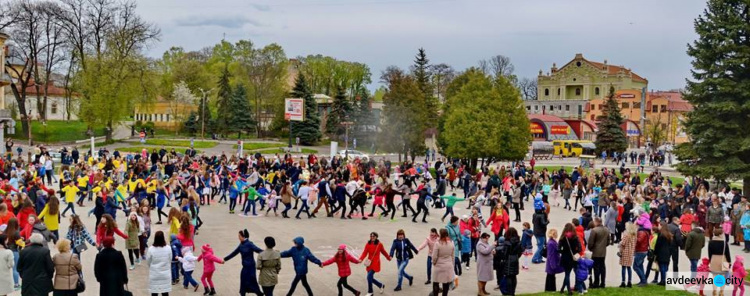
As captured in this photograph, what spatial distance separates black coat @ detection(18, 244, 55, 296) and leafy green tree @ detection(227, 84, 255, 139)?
6538cm

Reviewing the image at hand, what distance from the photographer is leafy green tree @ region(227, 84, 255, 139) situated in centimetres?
7500

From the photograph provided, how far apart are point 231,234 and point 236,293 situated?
22.5ft

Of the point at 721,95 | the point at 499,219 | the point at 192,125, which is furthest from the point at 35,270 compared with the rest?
the point at 192,125

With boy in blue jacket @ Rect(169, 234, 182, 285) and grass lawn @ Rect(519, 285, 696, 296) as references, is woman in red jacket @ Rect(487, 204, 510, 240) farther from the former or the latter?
boy in blue jacket @ Rect(169, 234, 182, 285)

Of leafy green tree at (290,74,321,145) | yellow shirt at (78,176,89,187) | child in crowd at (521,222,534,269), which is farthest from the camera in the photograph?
leafy green tree at (290,74,321,145)

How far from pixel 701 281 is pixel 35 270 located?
39.6 feet

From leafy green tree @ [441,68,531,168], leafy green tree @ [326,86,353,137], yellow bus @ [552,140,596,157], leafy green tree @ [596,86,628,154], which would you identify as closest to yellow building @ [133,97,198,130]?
leafy green tree @ [326,86,353,137]

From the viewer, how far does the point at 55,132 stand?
66.1 meters

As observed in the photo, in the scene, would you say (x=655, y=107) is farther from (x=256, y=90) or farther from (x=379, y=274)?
(x=379, y=274)

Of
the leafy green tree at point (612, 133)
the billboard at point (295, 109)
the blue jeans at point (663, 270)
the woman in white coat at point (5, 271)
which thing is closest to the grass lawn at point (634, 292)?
the blue jeans at point (663, 270)

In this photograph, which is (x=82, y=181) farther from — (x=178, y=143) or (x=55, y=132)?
(x=55, y=132)

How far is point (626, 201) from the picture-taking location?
20844 millimetres

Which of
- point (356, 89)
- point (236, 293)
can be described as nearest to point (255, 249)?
point (236, 293)

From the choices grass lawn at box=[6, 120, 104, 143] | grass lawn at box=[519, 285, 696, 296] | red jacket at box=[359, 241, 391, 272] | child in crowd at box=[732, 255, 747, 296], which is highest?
grass lawn at box=[6, 120, 104, 143]
